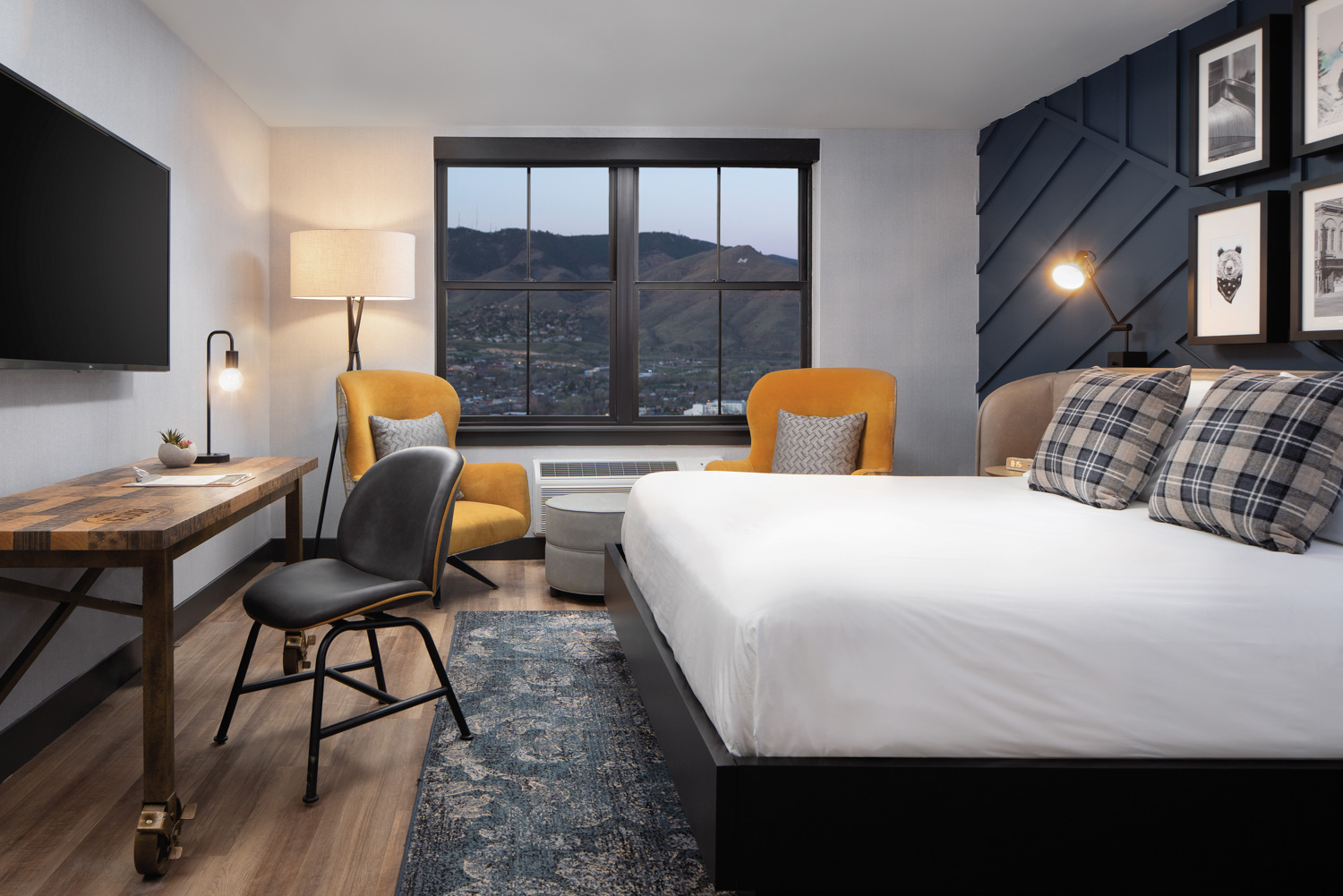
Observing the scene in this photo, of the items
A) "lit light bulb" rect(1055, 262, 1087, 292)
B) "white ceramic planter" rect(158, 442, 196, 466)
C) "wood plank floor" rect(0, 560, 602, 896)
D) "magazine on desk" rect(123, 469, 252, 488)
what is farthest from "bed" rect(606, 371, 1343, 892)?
"lit light bulb" rect(1055, 262, 1087, 292)

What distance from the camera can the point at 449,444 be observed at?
14.8 ft

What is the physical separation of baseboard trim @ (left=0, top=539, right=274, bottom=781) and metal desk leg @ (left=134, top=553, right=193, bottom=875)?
0.37 metres

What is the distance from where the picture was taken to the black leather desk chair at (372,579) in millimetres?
2160

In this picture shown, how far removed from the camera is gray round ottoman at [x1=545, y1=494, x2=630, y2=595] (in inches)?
154

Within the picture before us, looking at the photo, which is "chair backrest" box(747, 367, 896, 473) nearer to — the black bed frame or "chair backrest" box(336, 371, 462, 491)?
"chair backrest" box(336, 371, 462, 491)

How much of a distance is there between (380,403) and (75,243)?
194 centimetres

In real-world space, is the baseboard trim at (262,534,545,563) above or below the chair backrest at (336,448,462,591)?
below

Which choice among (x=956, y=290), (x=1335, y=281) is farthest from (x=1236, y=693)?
(x=956, y=290)

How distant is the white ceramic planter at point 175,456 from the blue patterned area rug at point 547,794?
3.70 ft

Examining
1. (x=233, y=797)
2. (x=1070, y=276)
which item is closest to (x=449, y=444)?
(x=233, y=797)

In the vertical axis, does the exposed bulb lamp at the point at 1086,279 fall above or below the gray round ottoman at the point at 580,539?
above

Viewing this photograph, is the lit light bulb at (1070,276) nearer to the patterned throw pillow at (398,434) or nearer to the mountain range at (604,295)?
the mountain range at (604,295)

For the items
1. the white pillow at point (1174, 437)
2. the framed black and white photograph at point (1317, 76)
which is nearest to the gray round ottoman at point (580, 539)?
the white pillow at point (1174, 437)

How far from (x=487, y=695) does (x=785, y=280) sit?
321 cm
